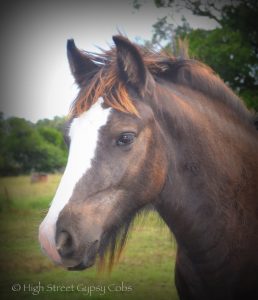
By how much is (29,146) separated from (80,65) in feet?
6.05

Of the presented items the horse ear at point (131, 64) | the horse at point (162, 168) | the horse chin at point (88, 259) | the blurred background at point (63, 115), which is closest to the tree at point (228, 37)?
the blurred background at point (63, 115)

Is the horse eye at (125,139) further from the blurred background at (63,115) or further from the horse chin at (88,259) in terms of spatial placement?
the blurred background at (63,115)

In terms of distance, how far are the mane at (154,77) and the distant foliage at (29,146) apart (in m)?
1.67

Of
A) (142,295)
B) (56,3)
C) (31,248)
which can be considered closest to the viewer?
(56,3)

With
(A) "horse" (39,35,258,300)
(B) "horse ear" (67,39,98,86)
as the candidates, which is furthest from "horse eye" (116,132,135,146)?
(B) "horse ear" (67,39,98,86)

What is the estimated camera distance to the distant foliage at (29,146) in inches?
136

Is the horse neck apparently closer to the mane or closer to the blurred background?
the mane

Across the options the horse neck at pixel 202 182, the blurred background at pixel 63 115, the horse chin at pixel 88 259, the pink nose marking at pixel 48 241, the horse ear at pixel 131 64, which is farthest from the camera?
the blurred background at pixel 63 115

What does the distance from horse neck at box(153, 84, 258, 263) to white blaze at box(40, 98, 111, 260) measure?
0.41 metres

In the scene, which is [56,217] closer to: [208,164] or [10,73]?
[208,164]

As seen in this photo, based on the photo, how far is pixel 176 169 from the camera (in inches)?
72.1

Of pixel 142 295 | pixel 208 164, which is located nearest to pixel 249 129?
pixel 208 164

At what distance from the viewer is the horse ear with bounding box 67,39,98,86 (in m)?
1.91

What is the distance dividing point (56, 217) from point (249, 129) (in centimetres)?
145
